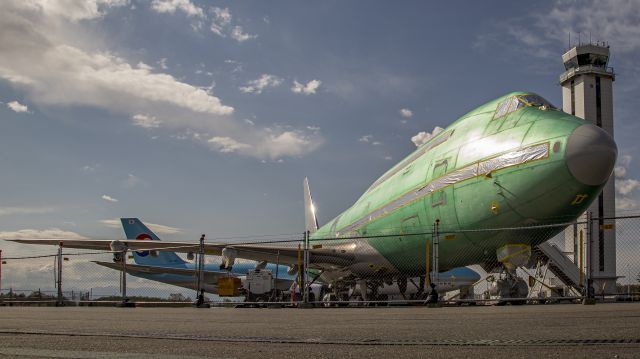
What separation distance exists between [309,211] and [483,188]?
20.3 meters

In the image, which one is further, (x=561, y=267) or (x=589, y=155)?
(x=561, y=267)

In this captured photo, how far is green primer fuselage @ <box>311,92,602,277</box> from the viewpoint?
11.5 meters

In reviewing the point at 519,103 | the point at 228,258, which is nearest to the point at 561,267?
the point at 519,103

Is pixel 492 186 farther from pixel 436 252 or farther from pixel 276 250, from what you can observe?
pixel 276 250

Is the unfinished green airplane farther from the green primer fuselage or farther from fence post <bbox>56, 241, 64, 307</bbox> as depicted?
fence post <bbox>56, 241, 64, 307</bbox>

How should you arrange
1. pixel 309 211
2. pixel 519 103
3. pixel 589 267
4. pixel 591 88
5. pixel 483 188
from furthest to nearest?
pixel 591 88, pixel 309 211, pixel 519 103, pixel 483 188, pixel 589 267

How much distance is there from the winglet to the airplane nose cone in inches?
813

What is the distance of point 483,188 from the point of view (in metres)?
12.4

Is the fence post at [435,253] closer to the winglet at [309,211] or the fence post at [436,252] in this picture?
the fence post at [436,252]

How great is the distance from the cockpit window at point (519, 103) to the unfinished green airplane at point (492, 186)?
0.03 metres

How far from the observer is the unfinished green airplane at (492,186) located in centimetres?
Result: 1127

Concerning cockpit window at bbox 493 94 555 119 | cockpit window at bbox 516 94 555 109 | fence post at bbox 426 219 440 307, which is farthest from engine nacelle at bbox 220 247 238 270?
cockpit window at bbox 516 94 555 109

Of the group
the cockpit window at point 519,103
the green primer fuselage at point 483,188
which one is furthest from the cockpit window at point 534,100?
the green primer fuselage at point 483,188

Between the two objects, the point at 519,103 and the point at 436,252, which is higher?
the point at 519,103
